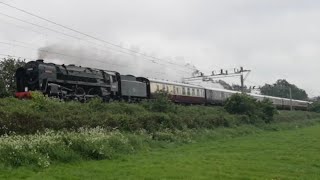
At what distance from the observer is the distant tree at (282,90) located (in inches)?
5817

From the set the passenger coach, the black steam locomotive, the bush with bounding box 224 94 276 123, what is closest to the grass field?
the black steam locomotive

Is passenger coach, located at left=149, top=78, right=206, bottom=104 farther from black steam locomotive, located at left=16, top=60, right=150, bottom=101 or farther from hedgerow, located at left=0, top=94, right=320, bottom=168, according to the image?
hedgerow, located at left=0, top=94, right=320, bottom=168

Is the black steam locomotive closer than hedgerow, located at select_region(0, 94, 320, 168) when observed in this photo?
No

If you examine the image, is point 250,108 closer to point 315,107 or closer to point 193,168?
point 193,168

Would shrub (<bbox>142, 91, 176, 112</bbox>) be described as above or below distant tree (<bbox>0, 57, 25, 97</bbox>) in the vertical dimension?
below

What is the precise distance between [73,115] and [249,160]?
10198 mm

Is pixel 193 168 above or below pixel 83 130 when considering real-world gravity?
below

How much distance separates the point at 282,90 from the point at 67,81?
123884 millimetres

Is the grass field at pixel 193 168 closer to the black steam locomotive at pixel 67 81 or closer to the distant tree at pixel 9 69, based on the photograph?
the black steam locomotive at pixel 67 81

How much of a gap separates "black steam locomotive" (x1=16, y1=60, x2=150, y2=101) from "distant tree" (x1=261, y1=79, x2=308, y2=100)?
112262mm

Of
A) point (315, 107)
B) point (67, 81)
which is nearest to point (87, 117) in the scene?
point (67, 81)

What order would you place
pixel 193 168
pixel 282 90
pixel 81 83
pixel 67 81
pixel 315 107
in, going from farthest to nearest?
1. pixel 282 90
2. pixel 315 107
3. pixel 81 83
4. pixel 67 81
5. pixel 193 168

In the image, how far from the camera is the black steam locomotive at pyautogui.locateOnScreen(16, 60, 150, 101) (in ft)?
108

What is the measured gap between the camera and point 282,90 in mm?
149125
